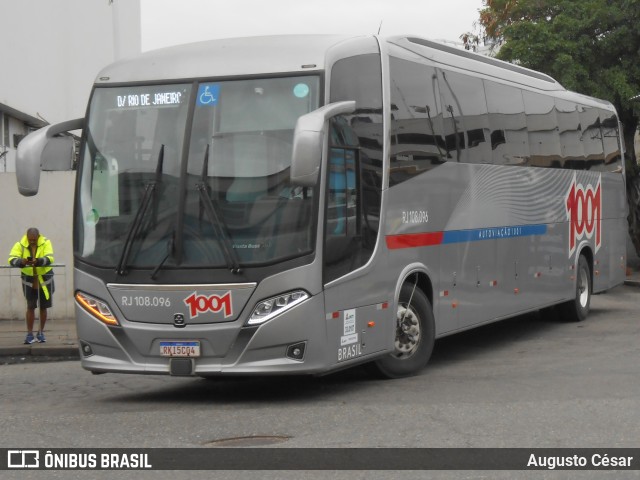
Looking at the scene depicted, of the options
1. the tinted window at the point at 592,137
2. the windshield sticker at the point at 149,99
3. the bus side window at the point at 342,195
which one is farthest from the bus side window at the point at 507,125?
the windshield sticker at the point at 149,99

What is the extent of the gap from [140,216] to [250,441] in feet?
9.00

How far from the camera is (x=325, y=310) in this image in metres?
10.4

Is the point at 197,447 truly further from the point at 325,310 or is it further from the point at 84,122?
the point at 84,122

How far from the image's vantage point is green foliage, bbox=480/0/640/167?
27.4m

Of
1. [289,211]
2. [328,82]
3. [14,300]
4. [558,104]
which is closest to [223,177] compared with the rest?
[289,211]

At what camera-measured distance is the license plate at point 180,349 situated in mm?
10273

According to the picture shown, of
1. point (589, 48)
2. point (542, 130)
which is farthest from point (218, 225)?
point (589, 48)

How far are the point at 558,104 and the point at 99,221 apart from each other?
879 cm

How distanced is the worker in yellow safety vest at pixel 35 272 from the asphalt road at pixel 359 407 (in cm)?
169

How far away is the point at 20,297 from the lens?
19.5 m

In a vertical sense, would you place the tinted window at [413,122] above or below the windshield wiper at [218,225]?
above

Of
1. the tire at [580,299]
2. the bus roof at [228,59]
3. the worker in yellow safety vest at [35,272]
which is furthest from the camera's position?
the tire at [580,299]

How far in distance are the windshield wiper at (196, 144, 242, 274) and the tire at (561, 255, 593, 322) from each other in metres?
9.08

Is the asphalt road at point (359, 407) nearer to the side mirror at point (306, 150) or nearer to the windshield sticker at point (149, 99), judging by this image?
the side mirror at point (306, 150)
